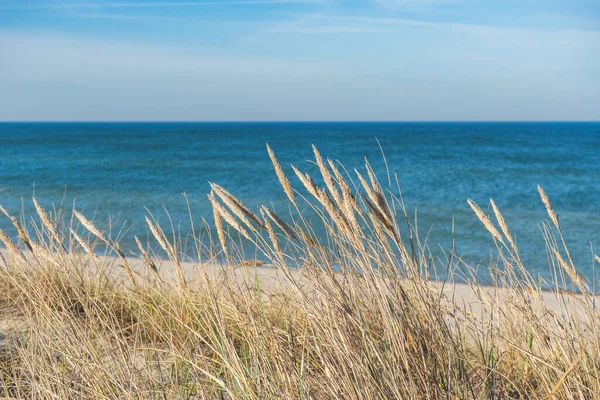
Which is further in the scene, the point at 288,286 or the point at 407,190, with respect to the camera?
the point at 407,190

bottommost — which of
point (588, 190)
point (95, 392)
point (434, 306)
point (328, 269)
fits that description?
point (588, 190)

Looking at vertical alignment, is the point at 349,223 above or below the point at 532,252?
above

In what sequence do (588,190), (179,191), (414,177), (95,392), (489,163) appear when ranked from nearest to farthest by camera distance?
(95,392) < (179,191) < (588,190) < (414,177) < (489,163)

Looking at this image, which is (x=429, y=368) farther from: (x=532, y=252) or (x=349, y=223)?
(x=532, y=252)

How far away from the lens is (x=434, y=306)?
179 centimetres

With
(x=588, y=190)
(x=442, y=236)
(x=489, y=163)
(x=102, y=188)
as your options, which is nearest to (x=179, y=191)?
(x=102, y=188)

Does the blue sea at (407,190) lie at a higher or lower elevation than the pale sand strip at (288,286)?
lower

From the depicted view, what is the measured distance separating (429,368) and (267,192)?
1811 cm

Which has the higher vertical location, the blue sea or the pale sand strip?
the pale sand strip

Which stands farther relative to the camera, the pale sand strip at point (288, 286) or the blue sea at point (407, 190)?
the blue sea at point (407, 190)

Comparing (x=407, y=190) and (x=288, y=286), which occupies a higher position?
(x=288, y=286)

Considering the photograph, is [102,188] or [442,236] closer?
[442,236]

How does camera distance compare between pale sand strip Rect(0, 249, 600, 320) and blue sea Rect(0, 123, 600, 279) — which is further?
blue sea Rect(0, 123, 600, 279)

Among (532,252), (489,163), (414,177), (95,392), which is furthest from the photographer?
(489,163)
